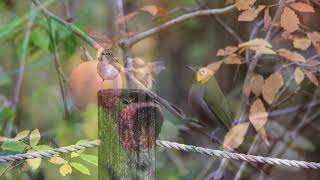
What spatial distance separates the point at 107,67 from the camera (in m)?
1.29

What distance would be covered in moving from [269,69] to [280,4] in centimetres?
33

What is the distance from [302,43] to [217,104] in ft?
1.12

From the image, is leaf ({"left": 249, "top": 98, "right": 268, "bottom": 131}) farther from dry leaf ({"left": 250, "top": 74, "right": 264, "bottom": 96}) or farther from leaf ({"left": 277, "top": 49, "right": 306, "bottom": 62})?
leaf ({"left": 277, "top": 49, "right": 306, "bottom": 62})

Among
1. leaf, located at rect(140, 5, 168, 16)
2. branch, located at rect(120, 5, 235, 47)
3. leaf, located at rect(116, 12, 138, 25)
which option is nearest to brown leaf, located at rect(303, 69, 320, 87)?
branch, located at rect(120, 5, 235, 47)

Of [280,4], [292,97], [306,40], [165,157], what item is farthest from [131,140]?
[165,157]

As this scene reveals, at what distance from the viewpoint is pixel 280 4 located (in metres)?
1.35

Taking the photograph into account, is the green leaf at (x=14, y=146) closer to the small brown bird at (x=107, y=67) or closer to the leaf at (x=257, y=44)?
the small brown bird at (x=107, y=67)

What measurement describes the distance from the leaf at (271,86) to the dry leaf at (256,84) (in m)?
0.02

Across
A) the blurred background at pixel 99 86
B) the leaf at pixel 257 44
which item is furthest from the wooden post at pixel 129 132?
the leaf at pixel 257 44

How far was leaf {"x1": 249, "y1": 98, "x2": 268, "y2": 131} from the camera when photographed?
1568 millimetres

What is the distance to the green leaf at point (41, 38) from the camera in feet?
5.72

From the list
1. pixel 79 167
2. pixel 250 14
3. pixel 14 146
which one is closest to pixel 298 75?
pixel 250 14

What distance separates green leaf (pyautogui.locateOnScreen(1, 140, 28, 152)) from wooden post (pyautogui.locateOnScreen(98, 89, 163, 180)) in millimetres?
291

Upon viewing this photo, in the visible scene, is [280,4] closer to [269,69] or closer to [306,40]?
[306,40]
